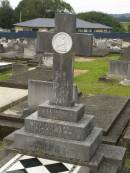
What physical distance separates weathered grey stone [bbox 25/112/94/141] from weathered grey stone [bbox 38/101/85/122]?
0.08 meters

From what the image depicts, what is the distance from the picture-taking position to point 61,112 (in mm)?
5711

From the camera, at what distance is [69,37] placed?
18.3ft

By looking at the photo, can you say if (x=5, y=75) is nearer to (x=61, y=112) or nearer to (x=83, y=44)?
(x=61, y=112)

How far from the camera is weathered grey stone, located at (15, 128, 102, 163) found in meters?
5.45

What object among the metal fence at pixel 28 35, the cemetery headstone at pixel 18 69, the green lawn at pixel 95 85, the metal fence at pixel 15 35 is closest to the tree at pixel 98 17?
the metal fence at pixel 28 35

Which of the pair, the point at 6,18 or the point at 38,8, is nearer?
the point at 6,18

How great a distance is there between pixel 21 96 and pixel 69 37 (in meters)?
5.24

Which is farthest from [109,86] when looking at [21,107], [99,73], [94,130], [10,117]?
[94,130]

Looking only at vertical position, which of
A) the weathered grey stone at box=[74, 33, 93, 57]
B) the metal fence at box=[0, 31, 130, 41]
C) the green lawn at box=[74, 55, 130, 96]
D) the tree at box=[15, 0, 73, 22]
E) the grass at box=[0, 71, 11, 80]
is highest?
the tree at box=[15, 0, 73, 22]

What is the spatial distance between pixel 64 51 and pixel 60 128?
4.25 ft

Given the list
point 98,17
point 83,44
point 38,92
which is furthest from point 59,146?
point 98,17

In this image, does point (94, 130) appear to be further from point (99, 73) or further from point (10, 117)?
point (99, 73)

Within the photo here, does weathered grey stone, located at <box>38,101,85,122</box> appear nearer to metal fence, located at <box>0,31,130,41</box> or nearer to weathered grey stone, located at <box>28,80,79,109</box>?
weathered grey stone, located at <box>28,80,79,109</box>

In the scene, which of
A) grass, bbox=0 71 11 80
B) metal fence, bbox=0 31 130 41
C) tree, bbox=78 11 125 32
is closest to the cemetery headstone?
grass, bbox=0 71 11 80
